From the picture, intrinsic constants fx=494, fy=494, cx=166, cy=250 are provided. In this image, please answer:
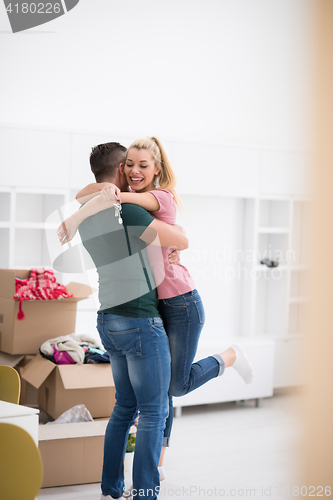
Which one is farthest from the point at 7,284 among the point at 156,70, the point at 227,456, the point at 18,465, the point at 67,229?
the point at 156,70

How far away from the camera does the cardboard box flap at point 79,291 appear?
103 inches

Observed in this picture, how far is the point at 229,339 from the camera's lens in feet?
11.6

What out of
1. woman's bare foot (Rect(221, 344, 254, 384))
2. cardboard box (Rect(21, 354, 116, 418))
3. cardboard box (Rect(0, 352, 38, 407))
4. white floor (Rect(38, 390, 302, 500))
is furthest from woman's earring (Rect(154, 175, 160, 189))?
cardboard box (Rect(0, 352, 38, 407))

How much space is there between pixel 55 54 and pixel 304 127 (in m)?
2.69

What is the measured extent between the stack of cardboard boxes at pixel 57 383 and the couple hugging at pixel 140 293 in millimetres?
334

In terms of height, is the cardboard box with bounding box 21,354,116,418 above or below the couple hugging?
below

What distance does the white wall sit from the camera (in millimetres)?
3186

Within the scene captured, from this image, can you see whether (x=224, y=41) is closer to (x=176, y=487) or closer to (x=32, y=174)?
(x=32, y=174)

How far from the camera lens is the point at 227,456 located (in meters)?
2.56

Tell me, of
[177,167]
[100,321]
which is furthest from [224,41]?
[100,321]

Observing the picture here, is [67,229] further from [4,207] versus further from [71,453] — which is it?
[4,207]

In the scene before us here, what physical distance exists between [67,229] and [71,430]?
979 millimetres

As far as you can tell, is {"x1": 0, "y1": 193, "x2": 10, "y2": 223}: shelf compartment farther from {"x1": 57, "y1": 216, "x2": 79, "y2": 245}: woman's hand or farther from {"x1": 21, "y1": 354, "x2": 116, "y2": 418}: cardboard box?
{"x1": 57, "y1": 216, "x2": 79, "y2": 245}: woman's hand

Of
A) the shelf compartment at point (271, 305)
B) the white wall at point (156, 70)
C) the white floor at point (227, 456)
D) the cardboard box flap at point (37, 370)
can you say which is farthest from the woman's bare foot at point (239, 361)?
the shelf compartment at point (271, 305)
